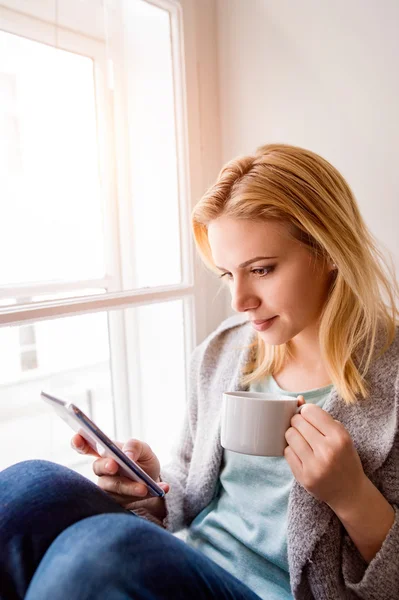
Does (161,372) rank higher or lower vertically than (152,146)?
lower

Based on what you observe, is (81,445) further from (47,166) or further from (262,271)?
(47,166)

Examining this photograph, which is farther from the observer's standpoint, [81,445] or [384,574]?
[81,445]

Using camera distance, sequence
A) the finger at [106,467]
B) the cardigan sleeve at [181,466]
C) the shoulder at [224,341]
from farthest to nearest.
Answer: the shoulder at [224,341] < the cardigan sleeve at [181,466] < the finger at [106,467]

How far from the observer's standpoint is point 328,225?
845 millimetres

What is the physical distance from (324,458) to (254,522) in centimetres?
29

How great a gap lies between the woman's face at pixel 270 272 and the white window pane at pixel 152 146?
45 cm

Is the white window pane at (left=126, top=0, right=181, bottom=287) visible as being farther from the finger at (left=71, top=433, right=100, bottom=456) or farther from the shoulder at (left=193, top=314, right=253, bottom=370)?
the finger at (left=71, top=433, right=100, bottom=456)

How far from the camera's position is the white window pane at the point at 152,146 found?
49.4 inches

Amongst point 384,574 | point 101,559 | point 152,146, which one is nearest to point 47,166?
point 152,146

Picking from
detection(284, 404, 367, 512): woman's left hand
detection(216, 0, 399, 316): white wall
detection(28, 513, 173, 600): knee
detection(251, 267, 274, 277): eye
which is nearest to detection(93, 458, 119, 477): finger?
detection(28, 513, 173, 600): knee

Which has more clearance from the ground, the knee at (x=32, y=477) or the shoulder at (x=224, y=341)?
the shoulder at (x=224, y=341)

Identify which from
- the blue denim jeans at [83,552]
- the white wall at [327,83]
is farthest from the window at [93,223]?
the blue denim jeans at [83,552]

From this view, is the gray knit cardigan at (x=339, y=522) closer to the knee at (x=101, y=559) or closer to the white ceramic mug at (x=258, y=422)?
the white ceramic mug at (x=258, y=422)

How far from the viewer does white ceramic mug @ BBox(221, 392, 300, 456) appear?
72 centimetres
